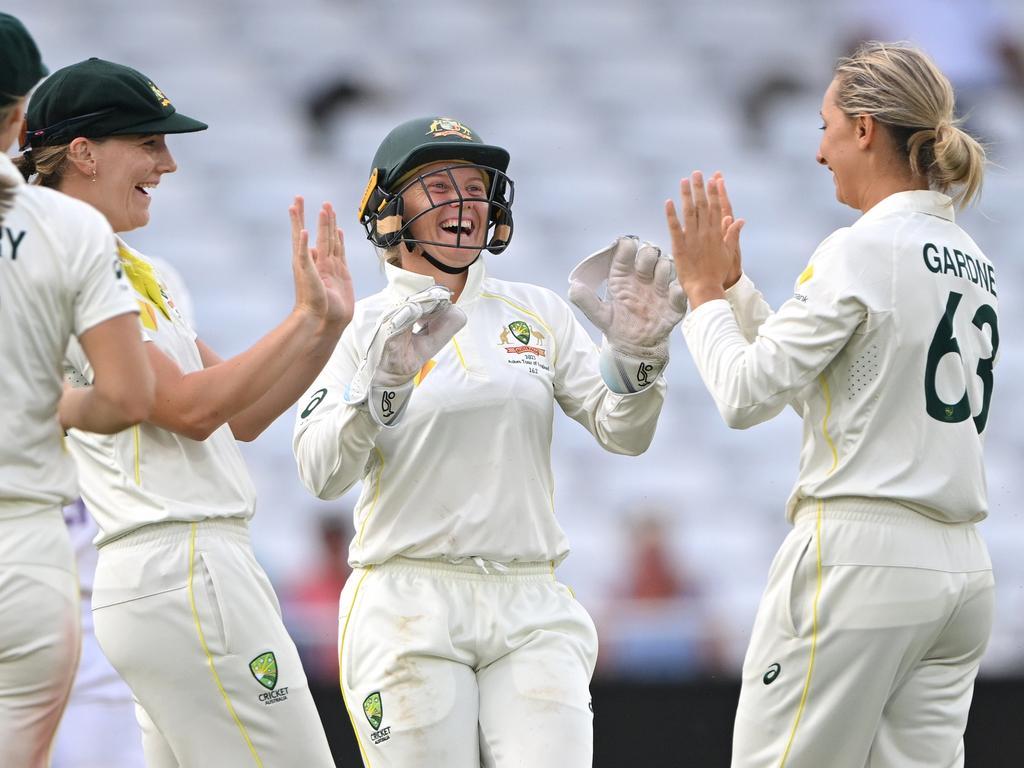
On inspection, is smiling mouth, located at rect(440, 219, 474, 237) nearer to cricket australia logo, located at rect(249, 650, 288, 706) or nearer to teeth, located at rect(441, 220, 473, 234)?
teeth, located at rect(441, 220, 473, 234)

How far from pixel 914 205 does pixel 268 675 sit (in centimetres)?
149

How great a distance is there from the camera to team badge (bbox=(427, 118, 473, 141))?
312 cm

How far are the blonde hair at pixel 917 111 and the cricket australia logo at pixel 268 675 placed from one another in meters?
1.50

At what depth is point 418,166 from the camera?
312 cm

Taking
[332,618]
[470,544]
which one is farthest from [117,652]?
[332,618]

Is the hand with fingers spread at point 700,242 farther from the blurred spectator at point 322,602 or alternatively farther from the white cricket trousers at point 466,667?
the blurred spectator at point 322,602

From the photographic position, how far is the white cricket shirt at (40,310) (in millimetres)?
2115

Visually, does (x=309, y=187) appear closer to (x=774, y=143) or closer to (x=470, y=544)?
(x=774, y=143)

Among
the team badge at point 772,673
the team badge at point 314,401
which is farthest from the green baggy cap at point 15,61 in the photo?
the team badge at point 772,673

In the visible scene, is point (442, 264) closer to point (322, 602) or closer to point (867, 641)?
point (867, 641)

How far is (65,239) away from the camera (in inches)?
84.5

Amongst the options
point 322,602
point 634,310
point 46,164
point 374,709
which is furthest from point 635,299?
point 322,602

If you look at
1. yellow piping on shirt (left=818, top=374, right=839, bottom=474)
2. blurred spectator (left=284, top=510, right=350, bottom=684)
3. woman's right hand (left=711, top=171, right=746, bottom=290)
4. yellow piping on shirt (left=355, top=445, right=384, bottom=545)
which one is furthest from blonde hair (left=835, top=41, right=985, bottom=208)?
blurred spectator (left=284, top=510, right=350, bottom=684)

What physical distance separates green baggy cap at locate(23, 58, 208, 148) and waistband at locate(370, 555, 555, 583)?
0.92 meters
